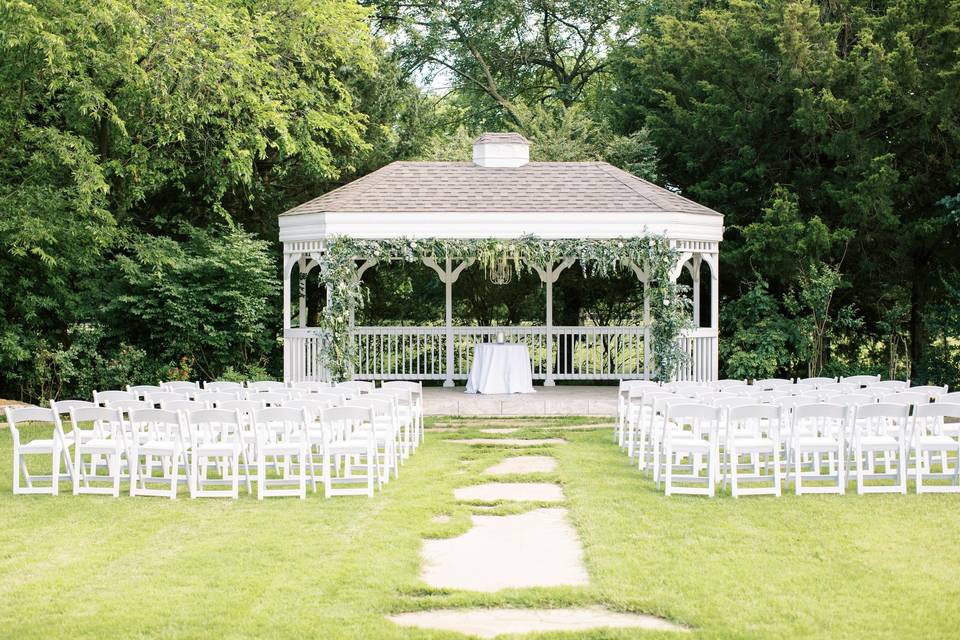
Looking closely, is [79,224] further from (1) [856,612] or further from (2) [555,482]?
(1) [856,612]

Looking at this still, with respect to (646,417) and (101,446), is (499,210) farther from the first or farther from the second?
(101,446)

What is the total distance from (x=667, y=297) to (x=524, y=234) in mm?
2648

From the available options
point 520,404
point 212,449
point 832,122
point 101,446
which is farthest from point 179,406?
point 832,122

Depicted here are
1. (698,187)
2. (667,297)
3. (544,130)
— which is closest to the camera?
(667,297)

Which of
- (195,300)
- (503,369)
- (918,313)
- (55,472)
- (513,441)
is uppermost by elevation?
(195,300)

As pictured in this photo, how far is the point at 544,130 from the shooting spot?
1099 inches

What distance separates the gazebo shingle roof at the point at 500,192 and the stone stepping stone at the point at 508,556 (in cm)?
1047

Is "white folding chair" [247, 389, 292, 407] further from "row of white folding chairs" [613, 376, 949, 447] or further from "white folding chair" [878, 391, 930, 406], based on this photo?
"white folding chair" [878, 391, 930, 406]

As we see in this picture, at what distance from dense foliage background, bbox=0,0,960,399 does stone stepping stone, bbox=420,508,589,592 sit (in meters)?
12.7

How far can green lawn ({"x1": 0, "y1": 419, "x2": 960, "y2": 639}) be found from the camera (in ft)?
21.5

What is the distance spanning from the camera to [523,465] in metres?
13.1

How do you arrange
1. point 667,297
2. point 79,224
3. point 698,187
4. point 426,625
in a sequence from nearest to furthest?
point 426,625, point 667,297, point 79,224, point 698,187

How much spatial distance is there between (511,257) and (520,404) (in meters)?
2.61

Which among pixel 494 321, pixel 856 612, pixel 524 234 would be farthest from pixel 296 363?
pixel 856 612
